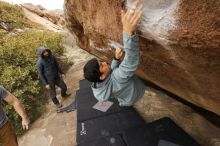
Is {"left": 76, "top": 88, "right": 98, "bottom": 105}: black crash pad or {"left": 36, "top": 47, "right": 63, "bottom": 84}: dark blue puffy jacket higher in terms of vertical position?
{"left": 36, "top": 47, "right": 63, "bottom": 84}: dark blue puffy jacket

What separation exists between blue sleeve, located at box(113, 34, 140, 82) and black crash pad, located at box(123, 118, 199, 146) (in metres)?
1.71

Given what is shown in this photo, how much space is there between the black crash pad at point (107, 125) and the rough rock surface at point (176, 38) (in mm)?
1357

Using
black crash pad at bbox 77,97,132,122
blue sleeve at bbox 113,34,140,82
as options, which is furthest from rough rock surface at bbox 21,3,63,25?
blue sleeve at bbox 113,34,140,82

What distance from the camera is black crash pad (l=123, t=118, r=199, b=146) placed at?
15.3ft

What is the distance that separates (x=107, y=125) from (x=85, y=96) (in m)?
1.65

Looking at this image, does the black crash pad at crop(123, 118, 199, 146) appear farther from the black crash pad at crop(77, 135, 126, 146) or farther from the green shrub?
the green shrub

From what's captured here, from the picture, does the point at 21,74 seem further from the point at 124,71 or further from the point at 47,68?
the point at 124,71

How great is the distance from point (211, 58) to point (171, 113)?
375 centimetres

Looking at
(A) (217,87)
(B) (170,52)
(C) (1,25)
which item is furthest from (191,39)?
(C) (1,25)

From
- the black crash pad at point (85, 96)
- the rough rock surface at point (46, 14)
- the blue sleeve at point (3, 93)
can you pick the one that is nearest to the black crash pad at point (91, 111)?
the black crash pad at point (85, 96)

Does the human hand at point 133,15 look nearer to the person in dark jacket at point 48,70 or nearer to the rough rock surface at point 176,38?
the rough rock surface at point 176,38

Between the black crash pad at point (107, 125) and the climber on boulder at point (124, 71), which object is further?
the black crash pad at point (107, 125)

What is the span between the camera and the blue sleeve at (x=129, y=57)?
2.99 meters

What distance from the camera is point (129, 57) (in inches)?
122
